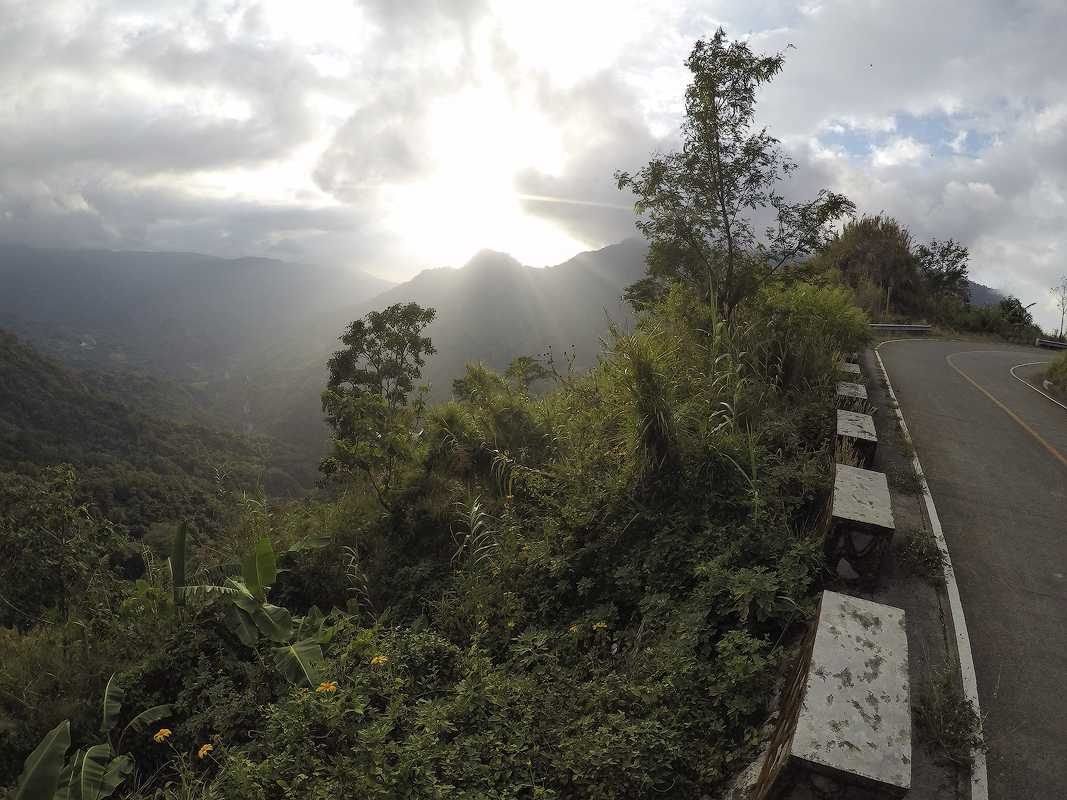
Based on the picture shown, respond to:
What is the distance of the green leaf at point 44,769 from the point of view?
4.20 metres

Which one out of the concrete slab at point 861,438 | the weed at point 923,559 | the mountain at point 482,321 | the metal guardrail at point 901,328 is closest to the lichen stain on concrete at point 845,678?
the weed at point 923,559

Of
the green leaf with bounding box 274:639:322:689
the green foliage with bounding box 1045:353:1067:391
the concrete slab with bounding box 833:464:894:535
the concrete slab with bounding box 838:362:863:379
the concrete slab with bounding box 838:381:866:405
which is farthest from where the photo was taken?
the green foliage with bounding box 1045:353:1067:391

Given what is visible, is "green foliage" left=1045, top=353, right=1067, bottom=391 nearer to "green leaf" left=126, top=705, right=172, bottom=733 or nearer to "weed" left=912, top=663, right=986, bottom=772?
"weed" left=912, top=663, right=986, bottom=772

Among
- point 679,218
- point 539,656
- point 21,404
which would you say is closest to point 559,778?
point 539,656

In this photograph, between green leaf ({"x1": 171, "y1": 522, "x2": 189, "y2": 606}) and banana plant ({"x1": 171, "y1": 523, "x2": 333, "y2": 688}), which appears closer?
banana plant ({"x1": 171, "y1": 523, "x2": 333, "y2": 688})

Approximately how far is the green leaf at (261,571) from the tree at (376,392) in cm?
211

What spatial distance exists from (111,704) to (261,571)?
158 centimetres

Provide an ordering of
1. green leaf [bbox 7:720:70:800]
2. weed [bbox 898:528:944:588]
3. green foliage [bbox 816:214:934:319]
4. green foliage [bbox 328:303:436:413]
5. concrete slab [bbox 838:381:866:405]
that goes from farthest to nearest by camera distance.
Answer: green foliage [bbox 816:214:934:319], green foliage [bbox 328:303:436:413], concrete slab [bbox 838:381:866:405], weed [bbox 898:528:944:588], green leaf [bbox 7:720:70:800]

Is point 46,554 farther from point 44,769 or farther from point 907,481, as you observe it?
point 907,481

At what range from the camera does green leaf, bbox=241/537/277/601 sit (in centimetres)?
601

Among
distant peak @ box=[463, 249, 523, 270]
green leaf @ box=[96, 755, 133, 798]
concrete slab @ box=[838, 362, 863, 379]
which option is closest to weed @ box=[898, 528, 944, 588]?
concrete slab @ box=[838, 362, 863, 379]

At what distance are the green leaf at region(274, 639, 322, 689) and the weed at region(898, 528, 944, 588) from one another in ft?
16.0

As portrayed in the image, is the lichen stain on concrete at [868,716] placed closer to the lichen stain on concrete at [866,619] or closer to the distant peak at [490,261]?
the lichen stain on concrete at [866,619]

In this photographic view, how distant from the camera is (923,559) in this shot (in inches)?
183
